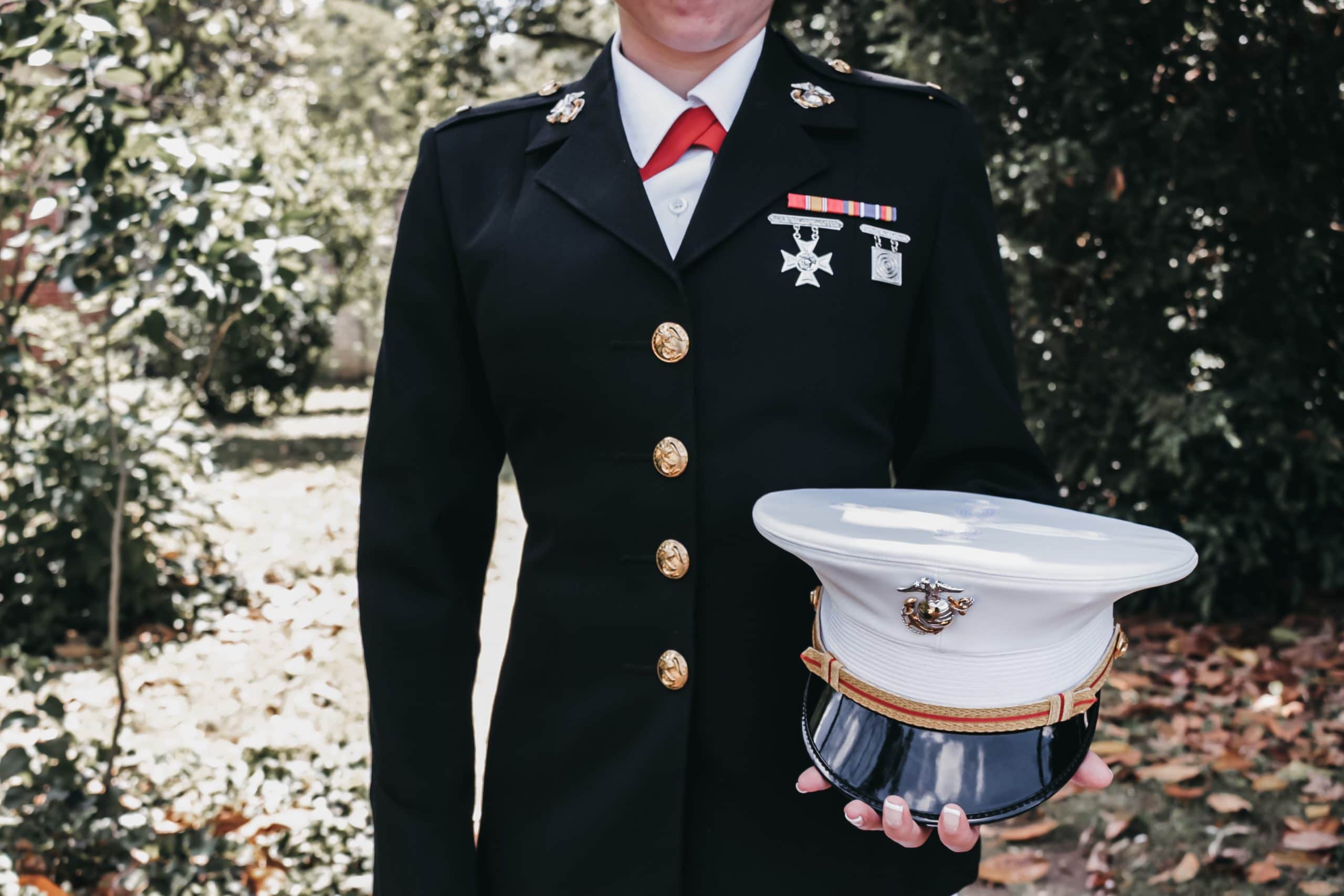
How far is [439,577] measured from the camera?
5.07 ft

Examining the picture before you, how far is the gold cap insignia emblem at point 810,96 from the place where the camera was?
1537mm

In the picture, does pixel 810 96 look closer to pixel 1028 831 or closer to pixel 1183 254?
pixel 1028 831

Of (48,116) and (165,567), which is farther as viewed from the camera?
(165,567)

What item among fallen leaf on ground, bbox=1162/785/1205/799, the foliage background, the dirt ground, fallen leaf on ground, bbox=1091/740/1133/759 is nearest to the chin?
the dirt ground

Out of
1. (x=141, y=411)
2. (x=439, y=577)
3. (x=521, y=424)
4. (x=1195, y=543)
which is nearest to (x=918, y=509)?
(x=521, y=424)

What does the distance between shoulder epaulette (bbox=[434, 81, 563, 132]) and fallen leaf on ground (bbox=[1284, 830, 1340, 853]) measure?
324cm

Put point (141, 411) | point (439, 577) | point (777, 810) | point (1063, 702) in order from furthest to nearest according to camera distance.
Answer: point (141, 411), point (439, 577), point (777, 810), point (1063, 702)

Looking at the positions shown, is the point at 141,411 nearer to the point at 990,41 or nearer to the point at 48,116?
the point at 48,116

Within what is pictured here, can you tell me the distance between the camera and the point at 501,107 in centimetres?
169

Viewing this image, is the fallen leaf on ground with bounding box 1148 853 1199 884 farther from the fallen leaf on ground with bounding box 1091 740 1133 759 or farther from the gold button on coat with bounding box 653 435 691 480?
the gold button on coat with bounding box 653 435 691 480

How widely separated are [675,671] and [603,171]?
2.17 ft

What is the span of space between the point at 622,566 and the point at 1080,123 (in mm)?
4804

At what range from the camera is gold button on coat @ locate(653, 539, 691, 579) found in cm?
143

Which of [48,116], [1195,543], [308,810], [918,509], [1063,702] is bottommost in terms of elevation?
[308,810]
